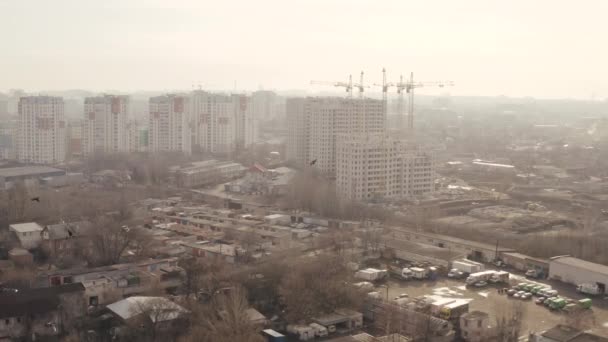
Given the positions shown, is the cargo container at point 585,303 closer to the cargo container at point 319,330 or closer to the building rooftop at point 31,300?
the cargo container at point 319,330

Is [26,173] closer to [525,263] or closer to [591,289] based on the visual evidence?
[525,263]

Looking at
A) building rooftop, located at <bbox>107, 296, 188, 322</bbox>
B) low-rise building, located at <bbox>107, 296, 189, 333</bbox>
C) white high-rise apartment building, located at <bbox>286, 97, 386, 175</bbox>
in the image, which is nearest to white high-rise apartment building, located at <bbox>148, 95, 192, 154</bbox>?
white high-rise apartment building, located at <bbox>286, 97, 386, 175</bbox>

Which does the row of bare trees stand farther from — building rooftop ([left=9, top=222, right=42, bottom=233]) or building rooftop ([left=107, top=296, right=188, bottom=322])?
building rooftop ([left=107, top=296, right=188, bottom=322])

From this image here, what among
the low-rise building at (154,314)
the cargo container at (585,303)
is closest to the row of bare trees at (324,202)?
the cargo container at (585,303)

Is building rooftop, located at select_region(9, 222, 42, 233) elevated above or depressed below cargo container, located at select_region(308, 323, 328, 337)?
above

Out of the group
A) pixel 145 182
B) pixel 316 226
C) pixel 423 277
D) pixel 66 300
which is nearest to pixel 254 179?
pixel 145 182
